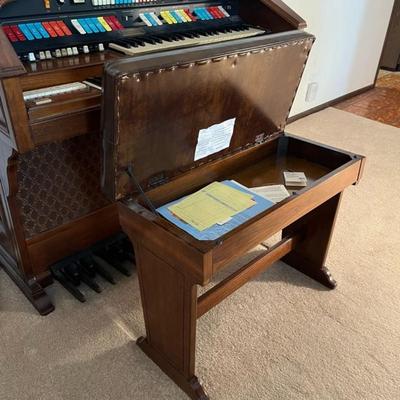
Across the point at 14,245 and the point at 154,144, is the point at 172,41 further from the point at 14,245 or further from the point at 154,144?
the point at 14,245

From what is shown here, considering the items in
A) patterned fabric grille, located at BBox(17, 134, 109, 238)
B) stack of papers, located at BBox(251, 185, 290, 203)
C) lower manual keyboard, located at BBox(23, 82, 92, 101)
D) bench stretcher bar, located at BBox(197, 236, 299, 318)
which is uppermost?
lower manual keyboard, located at BBox(23, 82, 92, 101)

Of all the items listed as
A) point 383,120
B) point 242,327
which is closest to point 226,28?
point 242,327

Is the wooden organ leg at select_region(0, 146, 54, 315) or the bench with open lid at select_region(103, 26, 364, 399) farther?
the wooden organ leg at select_region(0, 146, 54, 315)

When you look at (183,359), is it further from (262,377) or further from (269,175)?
(269,175)

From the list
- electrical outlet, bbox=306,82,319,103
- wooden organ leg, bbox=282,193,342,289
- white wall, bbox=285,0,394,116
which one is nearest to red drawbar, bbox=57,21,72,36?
wooden organ leg, bbox=282,193,342,289

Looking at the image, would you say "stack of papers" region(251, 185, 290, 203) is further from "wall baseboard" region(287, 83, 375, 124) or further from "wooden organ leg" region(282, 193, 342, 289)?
"wall baseboard" region(287, 83, 375, 124)

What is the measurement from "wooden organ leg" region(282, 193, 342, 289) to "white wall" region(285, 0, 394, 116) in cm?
153

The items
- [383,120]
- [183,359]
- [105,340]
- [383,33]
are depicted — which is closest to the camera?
[183,359]

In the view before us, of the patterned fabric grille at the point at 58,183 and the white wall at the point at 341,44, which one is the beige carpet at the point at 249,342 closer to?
the patterned fabric grille at the point at 58,183

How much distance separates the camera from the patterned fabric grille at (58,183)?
1401 mm

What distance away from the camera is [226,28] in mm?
1693

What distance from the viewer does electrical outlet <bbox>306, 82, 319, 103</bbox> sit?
3.09m

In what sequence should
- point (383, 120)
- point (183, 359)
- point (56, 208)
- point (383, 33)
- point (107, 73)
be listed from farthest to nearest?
point (383, 33)
point (383, 120)
point (56, 208)
point (183, 359)
point (107, 73)

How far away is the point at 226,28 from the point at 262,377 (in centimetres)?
134
